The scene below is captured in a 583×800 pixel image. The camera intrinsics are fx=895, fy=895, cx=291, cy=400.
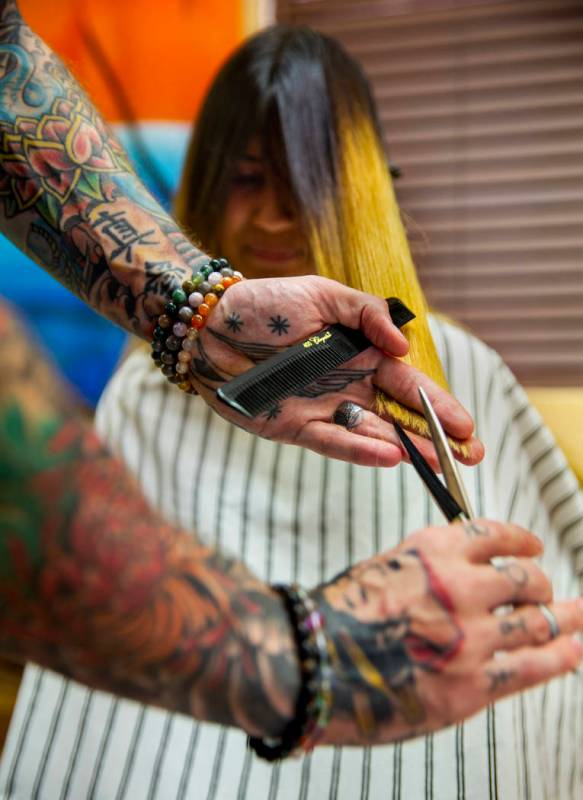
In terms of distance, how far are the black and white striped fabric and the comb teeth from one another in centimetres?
40

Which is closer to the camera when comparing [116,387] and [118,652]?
[118,652]

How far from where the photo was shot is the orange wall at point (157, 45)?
229cm

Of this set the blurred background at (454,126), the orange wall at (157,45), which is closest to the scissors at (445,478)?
the blurred background at (454,126)

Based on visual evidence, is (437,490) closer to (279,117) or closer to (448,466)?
(448,466)

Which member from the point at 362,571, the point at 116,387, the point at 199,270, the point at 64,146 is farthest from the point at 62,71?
the point at 362,571

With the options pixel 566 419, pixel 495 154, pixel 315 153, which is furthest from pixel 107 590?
pixel 495 154

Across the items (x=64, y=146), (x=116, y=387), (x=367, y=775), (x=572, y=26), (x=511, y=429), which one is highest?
(x=64, y=146)

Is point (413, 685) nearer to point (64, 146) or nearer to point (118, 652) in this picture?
point (118, 652)

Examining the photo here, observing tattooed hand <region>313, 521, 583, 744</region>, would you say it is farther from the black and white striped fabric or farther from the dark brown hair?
the dark brown hair

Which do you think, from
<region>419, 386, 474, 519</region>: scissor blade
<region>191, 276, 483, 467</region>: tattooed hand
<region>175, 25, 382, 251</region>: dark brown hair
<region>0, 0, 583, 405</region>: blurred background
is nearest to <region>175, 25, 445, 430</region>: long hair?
<region>175, 25, 382, 251</region>: dark brown hair

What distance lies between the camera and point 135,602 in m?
0.54

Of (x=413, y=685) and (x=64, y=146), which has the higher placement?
(x=64, y=146)

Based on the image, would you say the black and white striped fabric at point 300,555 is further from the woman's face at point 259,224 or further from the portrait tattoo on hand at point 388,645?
the portrait tattoo on hand at point 388,645

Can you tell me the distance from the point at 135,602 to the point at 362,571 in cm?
17
